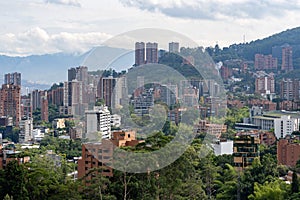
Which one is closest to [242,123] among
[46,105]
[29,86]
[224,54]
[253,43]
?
[46,105]

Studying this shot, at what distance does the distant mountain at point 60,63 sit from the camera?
4145 mm

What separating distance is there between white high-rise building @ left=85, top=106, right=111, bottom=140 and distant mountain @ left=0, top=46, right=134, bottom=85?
0.50 m

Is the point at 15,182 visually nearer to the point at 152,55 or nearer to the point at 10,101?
the point at 152,55

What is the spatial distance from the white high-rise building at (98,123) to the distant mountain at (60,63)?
50cm

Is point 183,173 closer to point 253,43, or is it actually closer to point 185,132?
point 185,132

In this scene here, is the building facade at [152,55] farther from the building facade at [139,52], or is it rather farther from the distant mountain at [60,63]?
the distant mountain at [60,63]

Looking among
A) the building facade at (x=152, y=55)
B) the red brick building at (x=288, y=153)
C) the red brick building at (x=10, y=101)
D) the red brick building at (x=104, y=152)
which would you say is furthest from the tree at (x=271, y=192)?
the red brick building at (x=10, y=101)

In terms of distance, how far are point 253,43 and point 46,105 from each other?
16.6 meters

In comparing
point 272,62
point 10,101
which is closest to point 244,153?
point 10,101

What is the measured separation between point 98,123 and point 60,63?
6.53 m

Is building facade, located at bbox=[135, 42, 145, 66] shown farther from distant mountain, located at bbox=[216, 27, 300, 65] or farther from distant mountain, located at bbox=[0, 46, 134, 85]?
distant mountain, located at bbox=[216, 27, 300, 65]

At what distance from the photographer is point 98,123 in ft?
20.6

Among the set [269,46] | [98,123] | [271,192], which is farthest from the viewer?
[269,46]

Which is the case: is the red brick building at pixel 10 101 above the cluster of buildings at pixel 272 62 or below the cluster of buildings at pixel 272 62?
below
